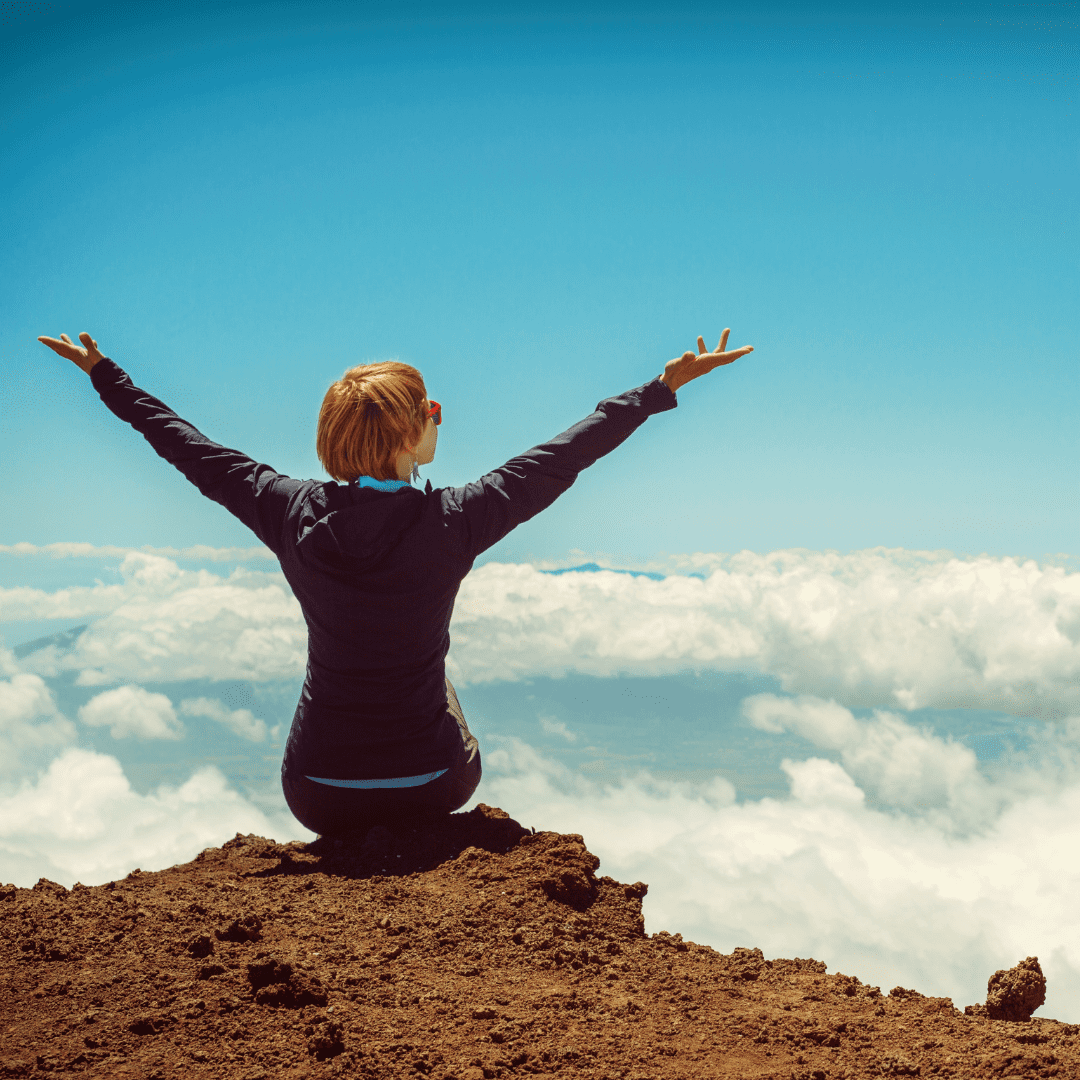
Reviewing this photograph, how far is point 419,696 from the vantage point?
18.7 feet

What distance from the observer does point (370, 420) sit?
5.36 metres

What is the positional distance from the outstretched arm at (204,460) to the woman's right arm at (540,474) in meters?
1.10

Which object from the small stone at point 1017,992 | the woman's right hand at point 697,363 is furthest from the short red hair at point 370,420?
the small stone at point 1017,992

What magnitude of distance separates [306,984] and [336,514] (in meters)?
2.45

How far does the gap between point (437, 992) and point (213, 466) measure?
3.34 m

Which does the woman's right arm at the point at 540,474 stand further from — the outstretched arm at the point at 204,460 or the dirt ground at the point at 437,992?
the dirt ground at the point at 437,992

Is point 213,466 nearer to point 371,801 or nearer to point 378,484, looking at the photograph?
point 378,484

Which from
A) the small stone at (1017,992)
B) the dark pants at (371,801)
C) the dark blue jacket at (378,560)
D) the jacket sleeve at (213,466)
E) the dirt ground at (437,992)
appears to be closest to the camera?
the dirt ground at (437,992)

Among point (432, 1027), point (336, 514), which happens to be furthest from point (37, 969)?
point (336, 514)

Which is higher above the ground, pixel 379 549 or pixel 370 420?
pixel 370 420

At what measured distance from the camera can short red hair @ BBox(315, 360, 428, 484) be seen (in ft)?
17.6

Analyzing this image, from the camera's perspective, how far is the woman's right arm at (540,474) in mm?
5344

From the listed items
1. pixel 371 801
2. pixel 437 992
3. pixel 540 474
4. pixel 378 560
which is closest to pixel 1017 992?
pixel 437 992

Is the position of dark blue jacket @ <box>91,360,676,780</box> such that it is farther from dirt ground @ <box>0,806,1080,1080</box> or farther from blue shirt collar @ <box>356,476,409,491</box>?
dirt ground @ <box>0,806,1080,1080</box>
